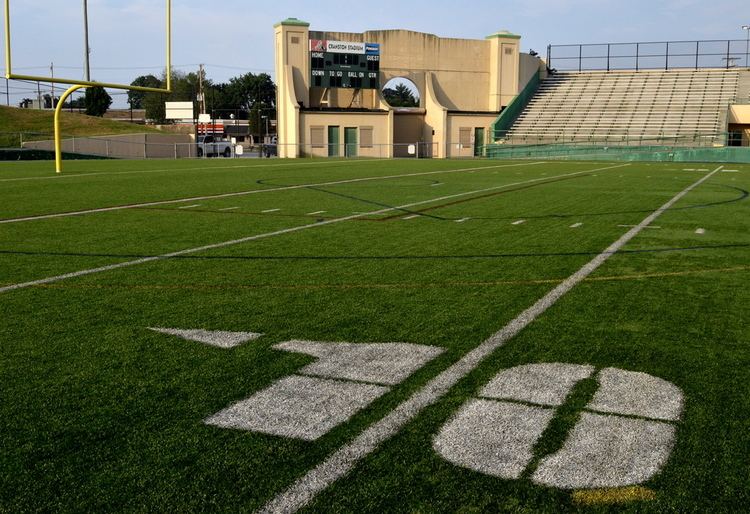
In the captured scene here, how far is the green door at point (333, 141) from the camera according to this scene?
52625 mm

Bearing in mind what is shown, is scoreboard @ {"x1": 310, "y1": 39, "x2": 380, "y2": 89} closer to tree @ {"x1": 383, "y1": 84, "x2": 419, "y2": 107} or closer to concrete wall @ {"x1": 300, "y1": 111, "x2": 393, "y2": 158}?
concrete wall @ {"x1": 300, "y1": 111, "x2": 393, "y2": 158}

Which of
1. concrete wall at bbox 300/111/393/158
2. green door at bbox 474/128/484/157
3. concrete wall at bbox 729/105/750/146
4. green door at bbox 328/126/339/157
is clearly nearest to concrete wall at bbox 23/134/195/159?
concrete wall at bbox 300/111/393/158

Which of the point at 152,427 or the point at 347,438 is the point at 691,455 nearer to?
the point at 347,438

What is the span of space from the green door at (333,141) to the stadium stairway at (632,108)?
37.3 feet

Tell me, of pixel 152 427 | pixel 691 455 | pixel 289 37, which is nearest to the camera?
pixel 691 455

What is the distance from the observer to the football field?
2891 millimetres

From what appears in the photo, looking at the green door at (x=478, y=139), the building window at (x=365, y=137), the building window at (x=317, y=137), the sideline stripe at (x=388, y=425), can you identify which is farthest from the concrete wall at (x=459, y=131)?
the sideline stripe at (x=388, y=425)

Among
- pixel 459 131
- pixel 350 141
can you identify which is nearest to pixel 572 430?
pixel 350 141

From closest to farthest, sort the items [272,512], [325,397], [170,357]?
[272,512] → [325,397] → [170,357]

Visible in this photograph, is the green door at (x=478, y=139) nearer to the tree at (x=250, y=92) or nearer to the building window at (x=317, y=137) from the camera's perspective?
the building window at (x=317, y=137)

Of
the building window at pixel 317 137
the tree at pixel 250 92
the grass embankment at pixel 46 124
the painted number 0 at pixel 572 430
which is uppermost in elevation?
the tree at pixel 250 92

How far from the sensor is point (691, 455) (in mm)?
3133

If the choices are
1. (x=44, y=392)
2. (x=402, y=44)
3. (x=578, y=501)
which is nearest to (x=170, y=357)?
(x=44, y=392)

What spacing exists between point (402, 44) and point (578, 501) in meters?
55.2
